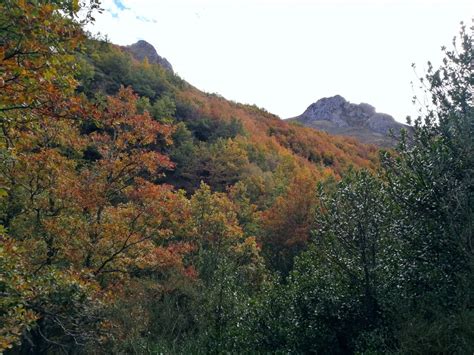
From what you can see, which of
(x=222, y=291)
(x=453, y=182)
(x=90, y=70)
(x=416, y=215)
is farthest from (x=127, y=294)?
(x=90, y=70)

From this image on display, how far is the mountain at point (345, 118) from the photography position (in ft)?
340

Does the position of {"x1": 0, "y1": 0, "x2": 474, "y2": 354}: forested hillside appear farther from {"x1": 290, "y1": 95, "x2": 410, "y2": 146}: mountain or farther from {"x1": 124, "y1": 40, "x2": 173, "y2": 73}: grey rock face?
{"x1": 124, "y1": 40, "x2": 173, "y2": 73}: grey rock face

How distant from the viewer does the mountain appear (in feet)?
340

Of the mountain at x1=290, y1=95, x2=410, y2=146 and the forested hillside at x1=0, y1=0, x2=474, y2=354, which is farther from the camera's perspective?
the mountain at x1=290, y1=95, x2=410, y2=146

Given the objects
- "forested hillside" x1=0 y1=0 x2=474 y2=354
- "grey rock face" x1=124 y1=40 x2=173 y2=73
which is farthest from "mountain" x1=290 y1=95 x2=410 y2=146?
"forested hillside" x1=0 y1=0 x2=474 y2=354

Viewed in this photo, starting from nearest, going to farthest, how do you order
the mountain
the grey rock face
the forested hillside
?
the forested hillside → the grey rock face → the mountain

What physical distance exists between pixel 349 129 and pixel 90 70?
84000 mm

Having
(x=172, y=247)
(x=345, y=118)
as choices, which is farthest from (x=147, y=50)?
(x=172, y=247)

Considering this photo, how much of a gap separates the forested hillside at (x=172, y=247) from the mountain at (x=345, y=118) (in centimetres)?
8337

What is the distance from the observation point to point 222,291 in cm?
1331

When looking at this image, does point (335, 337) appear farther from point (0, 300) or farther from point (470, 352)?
point (0, 300)

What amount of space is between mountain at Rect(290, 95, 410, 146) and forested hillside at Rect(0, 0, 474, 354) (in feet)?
274

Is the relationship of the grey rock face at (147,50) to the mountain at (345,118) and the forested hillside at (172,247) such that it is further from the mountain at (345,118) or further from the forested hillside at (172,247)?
the forested hillside at (172,247)

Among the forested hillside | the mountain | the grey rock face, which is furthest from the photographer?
the mountain
